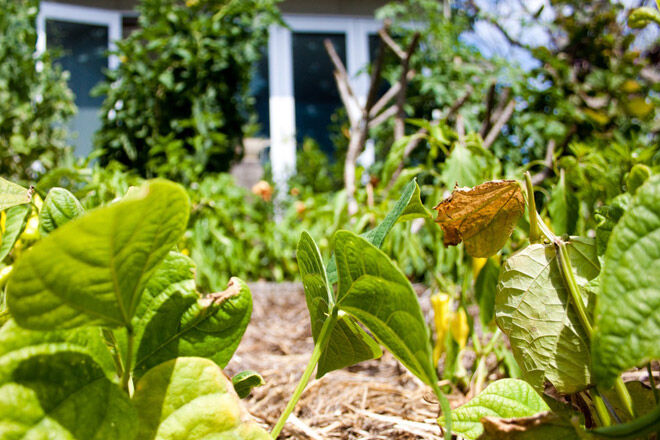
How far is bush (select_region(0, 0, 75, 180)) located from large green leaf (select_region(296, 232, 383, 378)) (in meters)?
2.26

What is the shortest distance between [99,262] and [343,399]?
71 cm

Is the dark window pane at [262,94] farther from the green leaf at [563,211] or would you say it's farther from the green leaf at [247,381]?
the green leaf at [247,381]

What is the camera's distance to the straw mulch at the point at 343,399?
64 centimetres

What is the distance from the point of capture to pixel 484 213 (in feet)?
1.39

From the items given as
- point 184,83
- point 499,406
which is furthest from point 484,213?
point 184,83

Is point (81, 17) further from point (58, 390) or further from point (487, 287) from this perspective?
point (58, 390)

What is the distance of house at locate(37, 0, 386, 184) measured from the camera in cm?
517

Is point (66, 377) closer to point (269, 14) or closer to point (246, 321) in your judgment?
point (246, 321)

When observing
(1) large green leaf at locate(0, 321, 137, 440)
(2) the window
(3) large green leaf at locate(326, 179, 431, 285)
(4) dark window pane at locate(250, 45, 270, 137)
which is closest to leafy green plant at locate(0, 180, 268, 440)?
(1) large green leaf at locate(0, 321, 137, 440)

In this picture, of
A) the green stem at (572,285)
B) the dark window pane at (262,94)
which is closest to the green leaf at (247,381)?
Result: the green stem at (572,285)

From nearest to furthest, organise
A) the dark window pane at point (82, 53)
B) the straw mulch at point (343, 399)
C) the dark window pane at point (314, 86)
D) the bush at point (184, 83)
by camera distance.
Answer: the straw mulch at point (343, 399), the bush at point (184, 83), the dark window pane at point (82, 53), the dark window pane at point (314, 86)

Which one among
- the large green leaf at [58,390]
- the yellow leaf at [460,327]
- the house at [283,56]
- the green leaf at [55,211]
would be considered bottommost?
the yellow leaf at [460,327]

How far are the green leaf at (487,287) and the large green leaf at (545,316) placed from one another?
0.37m

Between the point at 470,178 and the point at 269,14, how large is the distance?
2854 millimetres
